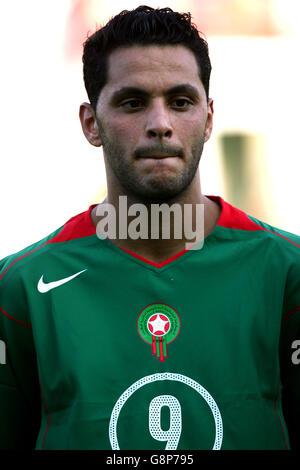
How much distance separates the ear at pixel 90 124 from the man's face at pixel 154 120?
0.56ft

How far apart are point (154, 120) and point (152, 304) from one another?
0.61 meters

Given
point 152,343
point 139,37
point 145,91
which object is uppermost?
point 139,37

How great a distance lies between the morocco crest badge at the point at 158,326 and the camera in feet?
8.32

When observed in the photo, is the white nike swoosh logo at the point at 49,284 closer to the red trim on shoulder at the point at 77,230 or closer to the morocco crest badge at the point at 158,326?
the red trim on shoulder at the point at 77,230

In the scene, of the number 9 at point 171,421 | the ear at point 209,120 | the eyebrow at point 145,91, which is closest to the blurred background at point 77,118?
the ear at point 209,120

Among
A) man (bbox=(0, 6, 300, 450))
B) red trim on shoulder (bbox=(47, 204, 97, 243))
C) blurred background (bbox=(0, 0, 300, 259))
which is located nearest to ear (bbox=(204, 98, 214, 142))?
man (bbox=(0, 6, 300, 450))

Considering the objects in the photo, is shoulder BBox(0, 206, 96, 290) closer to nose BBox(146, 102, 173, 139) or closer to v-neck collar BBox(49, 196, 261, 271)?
v-neck collar BBox(49, 196, 261, 271)

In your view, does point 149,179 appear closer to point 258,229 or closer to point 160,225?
point 160,225

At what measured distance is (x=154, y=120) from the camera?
A: 8.27 feet

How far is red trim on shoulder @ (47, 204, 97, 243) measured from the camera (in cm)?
281

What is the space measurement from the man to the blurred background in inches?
240

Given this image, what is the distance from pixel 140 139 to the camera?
8.35ft

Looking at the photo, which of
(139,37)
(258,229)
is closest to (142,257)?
(258,229)

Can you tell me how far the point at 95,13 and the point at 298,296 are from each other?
6816 mm
